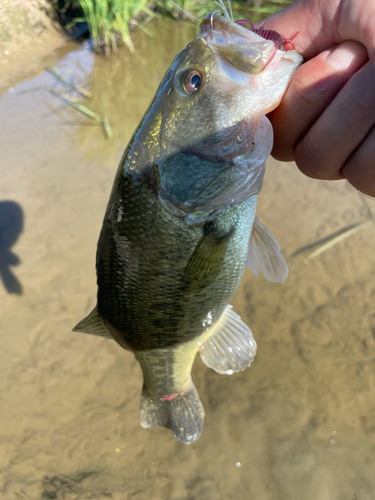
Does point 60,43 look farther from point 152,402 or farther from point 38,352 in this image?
point 152,402

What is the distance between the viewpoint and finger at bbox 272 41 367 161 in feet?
3.78

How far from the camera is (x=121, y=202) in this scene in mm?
1439

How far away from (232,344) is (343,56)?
1.54 metres

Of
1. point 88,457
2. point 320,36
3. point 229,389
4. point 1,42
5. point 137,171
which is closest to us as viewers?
point 320,36

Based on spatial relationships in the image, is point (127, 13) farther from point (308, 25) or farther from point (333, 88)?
point (333, 88)

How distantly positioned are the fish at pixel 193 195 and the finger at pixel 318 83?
60 millimetres

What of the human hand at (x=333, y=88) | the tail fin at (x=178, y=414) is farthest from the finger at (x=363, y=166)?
the tail fin at (x=178, y=414)

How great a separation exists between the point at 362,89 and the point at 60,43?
6.92 meters

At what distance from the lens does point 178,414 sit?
7.24ft

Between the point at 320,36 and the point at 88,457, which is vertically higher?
the point at 320,36

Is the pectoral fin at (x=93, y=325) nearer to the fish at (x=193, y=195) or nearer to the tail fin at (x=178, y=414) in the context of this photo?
the fish at (x=193, y=195)

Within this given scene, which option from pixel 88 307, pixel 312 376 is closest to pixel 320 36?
pixel 312 376

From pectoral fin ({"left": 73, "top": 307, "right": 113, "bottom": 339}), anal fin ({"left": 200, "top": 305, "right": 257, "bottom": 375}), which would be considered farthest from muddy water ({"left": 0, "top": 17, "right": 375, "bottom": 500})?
pectoral fin ({"left": 73, "top": 307, "right": 113, "bottom": 339})

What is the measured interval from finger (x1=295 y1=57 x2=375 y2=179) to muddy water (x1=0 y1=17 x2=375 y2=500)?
222 cm
